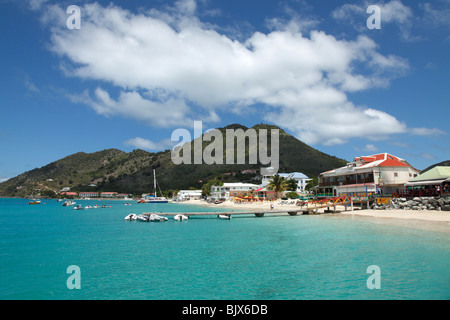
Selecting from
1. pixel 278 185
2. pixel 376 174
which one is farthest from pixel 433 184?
pixel 278 185

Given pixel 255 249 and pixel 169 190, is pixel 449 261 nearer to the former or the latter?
pixel 255 249

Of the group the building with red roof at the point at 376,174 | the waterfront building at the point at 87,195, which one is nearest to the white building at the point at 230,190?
the building with red roof at the point at 376,174

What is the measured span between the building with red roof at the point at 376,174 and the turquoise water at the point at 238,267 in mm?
23431

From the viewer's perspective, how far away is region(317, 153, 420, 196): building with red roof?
158ft

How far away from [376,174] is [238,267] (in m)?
39.5

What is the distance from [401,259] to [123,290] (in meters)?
14.4

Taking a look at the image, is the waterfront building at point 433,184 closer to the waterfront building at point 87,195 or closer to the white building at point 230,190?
the white building at point 230,190

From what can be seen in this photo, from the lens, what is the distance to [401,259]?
17.0m

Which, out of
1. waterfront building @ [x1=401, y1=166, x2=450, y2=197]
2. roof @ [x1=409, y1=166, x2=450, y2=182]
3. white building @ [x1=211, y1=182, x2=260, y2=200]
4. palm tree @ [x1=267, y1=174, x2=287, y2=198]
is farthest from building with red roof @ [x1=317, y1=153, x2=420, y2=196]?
white building @ [x1=211, y1=182, x2=260, y2=200]

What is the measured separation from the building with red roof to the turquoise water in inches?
922

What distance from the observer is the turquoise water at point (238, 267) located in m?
12.8
